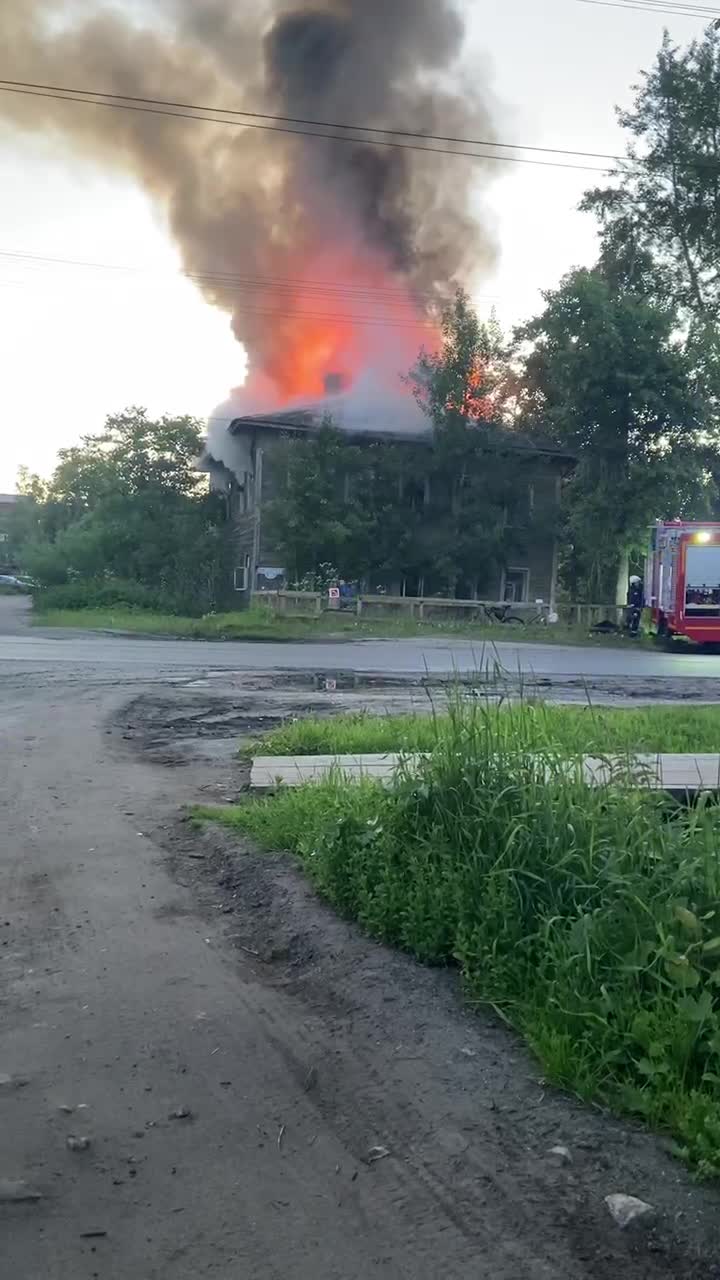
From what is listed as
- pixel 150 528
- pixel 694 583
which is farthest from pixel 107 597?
pixel 694 583

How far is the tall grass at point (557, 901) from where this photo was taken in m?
2.84

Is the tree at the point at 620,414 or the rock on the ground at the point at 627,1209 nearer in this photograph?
the rock on the ground at the point at 627,1209

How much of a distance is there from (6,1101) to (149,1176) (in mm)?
565

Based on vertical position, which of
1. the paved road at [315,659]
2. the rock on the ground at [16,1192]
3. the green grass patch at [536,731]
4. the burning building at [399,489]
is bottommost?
the rock on the ground at [16,1192]

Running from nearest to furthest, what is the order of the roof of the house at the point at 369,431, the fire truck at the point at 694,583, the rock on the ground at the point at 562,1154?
the rock on the ground at the point at 562,1154 < the fire truck at the point at 694,583 < the roof of the house at the point at 369,431

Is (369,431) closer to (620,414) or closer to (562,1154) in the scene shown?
(620,414)

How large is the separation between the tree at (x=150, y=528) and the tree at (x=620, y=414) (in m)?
12.0

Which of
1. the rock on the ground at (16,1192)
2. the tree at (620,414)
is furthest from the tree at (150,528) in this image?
the rock on the ground at (16,1192)

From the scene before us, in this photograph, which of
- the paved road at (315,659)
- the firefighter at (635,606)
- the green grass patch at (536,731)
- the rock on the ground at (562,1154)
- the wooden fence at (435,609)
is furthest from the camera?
the firefighter at (635,606)

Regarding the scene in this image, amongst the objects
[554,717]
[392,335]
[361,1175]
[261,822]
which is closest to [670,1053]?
[361,1175]

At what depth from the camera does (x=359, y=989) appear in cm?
369

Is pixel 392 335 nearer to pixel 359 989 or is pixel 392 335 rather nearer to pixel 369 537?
pixel 369 537

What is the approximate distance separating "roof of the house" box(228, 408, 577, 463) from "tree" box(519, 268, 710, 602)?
1.00 metres

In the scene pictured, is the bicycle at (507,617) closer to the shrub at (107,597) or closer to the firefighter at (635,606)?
the firefighter at (635,606)
